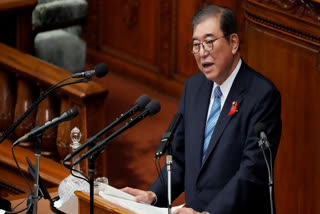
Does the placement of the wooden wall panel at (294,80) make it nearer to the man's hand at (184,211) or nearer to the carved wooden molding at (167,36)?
the man's hand at (184,211)

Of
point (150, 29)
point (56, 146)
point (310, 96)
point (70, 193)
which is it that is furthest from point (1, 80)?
point (150, 29)

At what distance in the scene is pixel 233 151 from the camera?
11.8 feet

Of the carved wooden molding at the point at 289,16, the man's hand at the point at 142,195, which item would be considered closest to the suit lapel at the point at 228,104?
the man's hand at the point at 142,195

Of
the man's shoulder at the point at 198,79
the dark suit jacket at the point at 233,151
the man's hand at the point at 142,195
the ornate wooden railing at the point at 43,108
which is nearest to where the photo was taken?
the dark suit jacket at the point at 233,151

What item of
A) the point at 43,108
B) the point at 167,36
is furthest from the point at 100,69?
the point at 167,36

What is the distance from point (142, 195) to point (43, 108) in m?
1.58

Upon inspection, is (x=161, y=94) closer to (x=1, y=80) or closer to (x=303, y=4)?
(x=1, y=80)

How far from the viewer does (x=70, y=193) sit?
3.84 meters

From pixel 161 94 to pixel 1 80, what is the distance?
2435 mm

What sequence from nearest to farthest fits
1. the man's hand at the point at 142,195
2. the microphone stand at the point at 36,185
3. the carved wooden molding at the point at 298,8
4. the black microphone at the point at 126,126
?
1. the black microphone at the point at 126,126
2. the microphone stand at the point at 36,185
3. the man's hand at the point at 142,195
4. the carved wooden molding at the point at 298,8

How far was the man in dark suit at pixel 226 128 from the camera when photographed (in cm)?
353

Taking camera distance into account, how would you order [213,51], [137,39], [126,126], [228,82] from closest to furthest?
[126,126], [213,51], [228,82], [137,39]

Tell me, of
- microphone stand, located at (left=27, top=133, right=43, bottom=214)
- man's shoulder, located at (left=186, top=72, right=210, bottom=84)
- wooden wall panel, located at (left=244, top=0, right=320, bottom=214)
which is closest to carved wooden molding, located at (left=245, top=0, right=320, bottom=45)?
wooden wall panel, located at (left=244, top=0, right=320, bottom=214)

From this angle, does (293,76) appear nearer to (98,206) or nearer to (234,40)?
(234,40)
